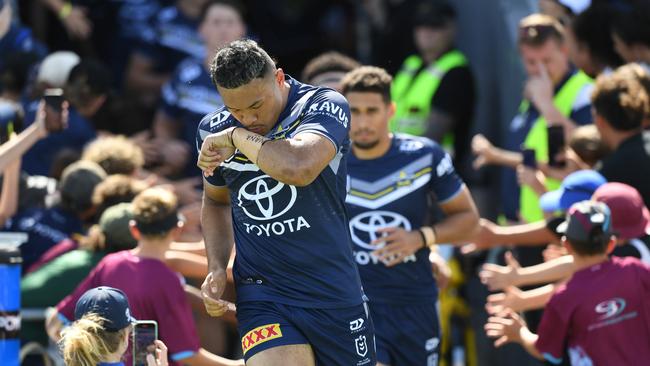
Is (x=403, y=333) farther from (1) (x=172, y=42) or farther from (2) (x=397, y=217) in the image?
(1) (x=172, y=42)

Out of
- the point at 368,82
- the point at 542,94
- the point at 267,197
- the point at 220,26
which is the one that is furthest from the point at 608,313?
the point at 220,26

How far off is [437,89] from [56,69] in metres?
3.20

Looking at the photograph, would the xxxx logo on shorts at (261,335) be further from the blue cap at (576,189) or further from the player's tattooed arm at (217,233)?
the blue cap at (576,189)

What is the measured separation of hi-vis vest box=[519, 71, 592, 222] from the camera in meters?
8.52

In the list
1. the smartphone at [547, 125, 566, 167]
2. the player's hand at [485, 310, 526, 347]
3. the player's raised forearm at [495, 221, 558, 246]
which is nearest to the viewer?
the player's hand at [485, 310, 526, 347]

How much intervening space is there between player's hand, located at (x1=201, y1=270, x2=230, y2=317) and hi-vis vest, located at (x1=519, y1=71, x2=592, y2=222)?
3537 millimetres

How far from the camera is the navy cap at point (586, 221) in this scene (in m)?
6.09

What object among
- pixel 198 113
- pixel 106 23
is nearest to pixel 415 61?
pixel 198 113

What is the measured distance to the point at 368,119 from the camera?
7039 mm

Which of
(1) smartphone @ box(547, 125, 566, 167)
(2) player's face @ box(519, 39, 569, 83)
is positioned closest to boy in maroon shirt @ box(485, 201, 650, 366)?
(1) smartphone @ box(547, 125, 566, 167)

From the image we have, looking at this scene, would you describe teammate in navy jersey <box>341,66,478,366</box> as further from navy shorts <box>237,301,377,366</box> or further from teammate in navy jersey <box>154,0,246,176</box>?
teammate in navy jersey <box>154,0,246,176</box>

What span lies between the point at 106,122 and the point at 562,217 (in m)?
4.43

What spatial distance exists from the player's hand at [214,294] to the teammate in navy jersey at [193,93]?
13.0 ft

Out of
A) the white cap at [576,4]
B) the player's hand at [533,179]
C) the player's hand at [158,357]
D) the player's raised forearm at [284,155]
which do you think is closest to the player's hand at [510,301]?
the player's hand at [533,179]
